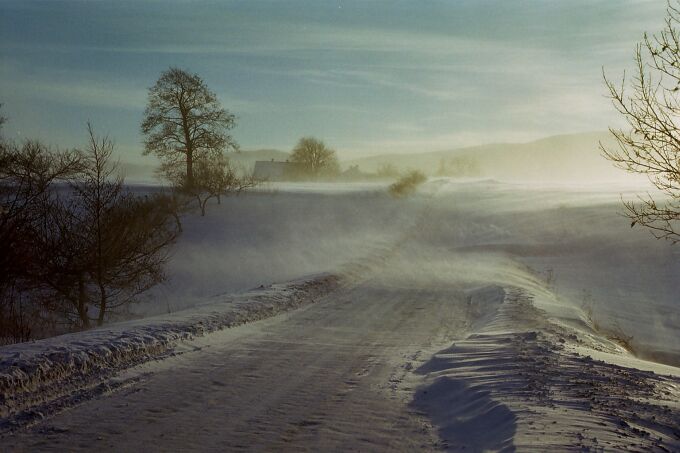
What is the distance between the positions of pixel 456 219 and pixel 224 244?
19553 millimetres

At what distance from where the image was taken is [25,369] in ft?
23.5

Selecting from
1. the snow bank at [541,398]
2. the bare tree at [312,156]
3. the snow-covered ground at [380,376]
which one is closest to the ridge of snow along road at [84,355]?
the snow-covered ground at [380,376]

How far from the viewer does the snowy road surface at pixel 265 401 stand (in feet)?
18.8

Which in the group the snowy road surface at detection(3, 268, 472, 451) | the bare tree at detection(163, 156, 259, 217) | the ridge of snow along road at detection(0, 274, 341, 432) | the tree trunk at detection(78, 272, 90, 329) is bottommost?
the tree trunk at detection(78, 272, 90, 329)

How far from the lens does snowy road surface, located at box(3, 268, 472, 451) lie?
18.8 ft

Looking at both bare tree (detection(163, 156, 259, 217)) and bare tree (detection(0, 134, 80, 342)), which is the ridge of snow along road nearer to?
bare tree (detection(0, 134, 80, 342))

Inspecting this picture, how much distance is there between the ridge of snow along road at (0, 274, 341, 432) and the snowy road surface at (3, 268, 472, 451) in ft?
A: 1.32

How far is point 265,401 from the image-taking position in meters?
7.02

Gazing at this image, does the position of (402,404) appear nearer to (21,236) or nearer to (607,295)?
(21,236)

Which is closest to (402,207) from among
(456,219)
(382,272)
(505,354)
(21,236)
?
(456,219)

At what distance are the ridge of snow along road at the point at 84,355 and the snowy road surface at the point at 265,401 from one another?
0.40 meters

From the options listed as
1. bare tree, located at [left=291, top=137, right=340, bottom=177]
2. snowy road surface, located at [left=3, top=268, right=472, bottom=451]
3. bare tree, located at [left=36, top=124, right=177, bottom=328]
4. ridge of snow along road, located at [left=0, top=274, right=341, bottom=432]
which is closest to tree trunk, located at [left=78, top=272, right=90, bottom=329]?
bare tree, located at [left=36, top=124, right=177, bottom=328]

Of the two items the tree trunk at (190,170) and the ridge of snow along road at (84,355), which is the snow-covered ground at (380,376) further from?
the tree trunk at (190,170)

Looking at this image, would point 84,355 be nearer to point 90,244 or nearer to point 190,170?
point 90,244
